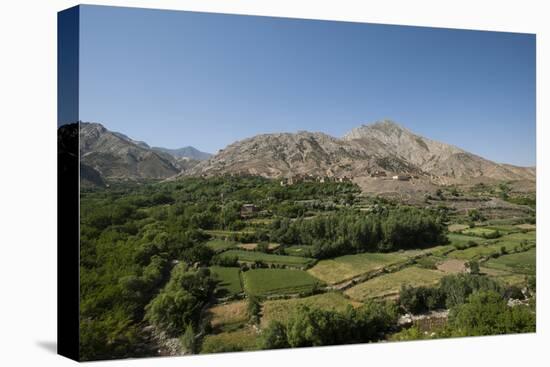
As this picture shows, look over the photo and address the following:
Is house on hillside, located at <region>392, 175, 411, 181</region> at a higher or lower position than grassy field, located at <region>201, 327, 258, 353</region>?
higher

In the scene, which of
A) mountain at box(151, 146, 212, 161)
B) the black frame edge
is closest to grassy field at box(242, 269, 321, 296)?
mountain at box(151, 146, 212, 161)

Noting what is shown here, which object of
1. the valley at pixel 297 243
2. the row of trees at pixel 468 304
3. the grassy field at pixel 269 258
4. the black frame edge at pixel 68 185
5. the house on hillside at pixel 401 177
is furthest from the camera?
the house on hillside at pixel 401 177

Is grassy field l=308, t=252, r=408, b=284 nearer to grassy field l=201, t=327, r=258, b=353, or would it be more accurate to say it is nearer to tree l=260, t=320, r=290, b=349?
tree l=260, t=320, r=290, b=349

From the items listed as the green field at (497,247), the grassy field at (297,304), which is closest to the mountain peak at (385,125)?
the green field at (497,247)

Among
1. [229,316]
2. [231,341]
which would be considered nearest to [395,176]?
[229,316]

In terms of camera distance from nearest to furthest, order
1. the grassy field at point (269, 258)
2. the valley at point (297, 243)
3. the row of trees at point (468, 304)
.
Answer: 1. the valley at point (297, 243)
2. the grassy field at point (269, 258)
3. the row of trees at point (468, 304)

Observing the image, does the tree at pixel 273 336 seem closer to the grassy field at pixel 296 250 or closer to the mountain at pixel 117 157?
the grassy field at pixel 296 250

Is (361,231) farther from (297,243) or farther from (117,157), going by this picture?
(117,157)
